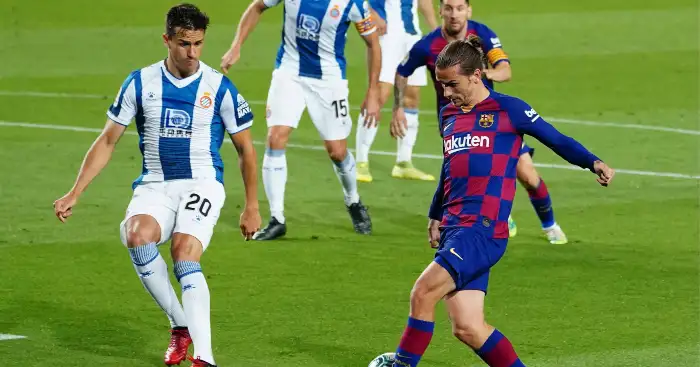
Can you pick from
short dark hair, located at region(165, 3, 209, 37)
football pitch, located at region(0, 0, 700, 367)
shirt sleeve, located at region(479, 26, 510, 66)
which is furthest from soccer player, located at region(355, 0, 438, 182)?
short dark hair, located at region(165, 3, 209, 37)

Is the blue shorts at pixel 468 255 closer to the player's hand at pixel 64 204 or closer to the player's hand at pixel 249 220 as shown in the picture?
the player's hand at pixel 249 220

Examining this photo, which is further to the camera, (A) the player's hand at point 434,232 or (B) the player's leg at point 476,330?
(A) the player's hand at point 434,232

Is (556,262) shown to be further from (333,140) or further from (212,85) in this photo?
(212,85)

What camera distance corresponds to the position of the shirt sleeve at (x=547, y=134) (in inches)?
285

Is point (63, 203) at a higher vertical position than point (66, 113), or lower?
higher

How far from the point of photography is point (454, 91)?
23.8ft

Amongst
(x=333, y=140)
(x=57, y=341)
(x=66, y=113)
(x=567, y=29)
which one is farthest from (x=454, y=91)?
(x=567, y=29)

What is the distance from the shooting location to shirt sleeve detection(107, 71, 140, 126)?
798cm

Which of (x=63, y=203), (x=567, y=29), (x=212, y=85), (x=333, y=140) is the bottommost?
(x=567, y=29)

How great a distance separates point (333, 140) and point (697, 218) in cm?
323

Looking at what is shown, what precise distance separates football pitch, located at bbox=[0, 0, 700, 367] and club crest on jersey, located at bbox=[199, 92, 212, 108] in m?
1.46

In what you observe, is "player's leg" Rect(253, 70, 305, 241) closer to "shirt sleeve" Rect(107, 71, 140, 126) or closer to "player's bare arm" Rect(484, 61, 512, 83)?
"player's bare arm" Rect(484, 61, 512, 83)

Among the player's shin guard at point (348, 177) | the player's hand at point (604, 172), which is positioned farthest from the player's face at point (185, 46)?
the player's shin guard at point (348, 177)

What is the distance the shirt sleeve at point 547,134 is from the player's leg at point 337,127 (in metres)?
4.46
